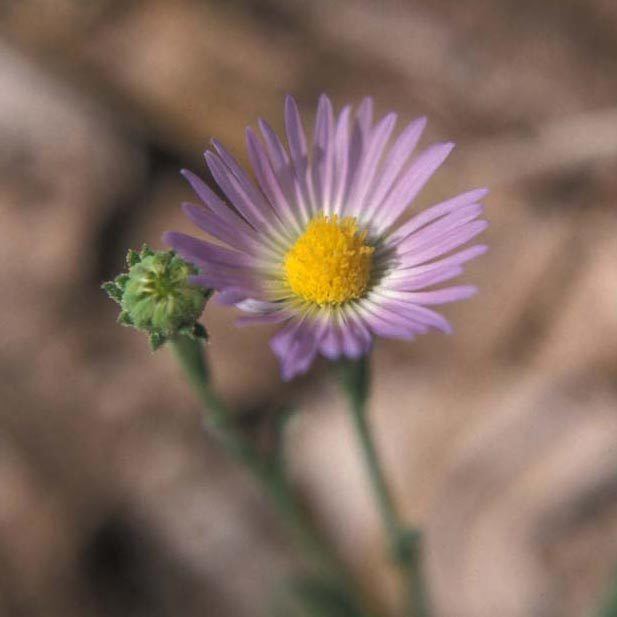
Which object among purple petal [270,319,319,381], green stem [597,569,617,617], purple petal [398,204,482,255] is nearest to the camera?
purple petal [270,319,319,381]

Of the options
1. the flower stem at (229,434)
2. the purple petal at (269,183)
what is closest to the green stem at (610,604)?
the flower stem at (229,434)

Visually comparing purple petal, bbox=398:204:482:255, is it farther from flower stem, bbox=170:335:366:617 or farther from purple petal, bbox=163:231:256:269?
flower stem, bbox=170:335:366:617

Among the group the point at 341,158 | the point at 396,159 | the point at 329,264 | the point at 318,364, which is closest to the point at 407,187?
the point at 396,159

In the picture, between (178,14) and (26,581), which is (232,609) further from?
(178,14)

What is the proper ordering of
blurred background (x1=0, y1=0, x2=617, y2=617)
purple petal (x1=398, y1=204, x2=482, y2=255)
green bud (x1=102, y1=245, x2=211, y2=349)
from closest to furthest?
green bud (x1=102, y1=245, x2=211, y2=349), purple petal (x1=398, y1=204, x2=482, y2=255), blurred background (x1=0, y1=0, x2=617, y2=617)

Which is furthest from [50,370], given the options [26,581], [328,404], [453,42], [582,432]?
[453,42]

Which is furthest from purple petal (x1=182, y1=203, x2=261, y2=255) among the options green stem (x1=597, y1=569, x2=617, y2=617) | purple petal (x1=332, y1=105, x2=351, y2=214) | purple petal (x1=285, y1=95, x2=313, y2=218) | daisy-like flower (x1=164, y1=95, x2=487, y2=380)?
green stem (x1=597, y1=569, x2=617, y2=617)
